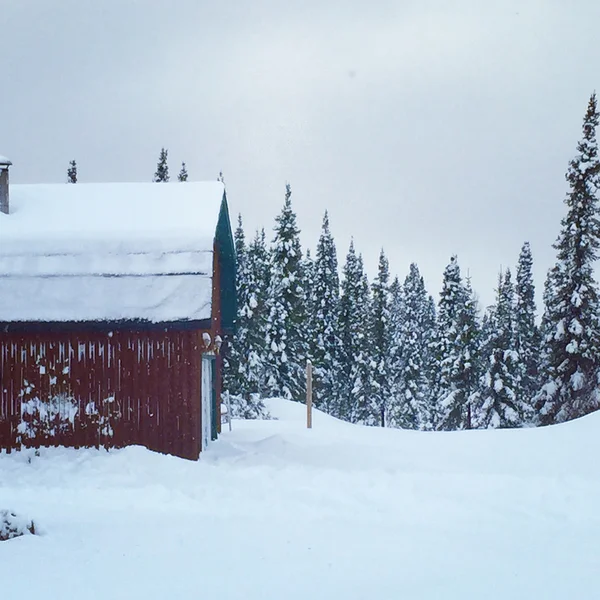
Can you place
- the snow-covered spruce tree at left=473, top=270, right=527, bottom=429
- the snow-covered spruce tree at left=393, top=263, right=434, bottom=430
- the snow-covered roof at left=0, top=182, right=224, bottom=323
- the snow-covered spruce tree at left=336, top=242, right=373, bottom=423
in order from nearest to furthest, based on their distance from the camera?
the snow-covered roof at left=0, top=182, right=224, bottom=323, the snow-covered spruce tree at left=473, top=270, right=527, bottom=429, the snow-covered spruce tree at left=336, top=242, right=373, bottom=423, the snow-covered spruce tree at left=393, top=263, right=434, bottom=430

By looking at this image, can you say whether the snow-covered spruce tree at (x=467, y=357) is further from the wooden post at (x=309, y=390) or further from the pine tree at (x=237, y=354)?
the wooden post at (x=309, y=390)

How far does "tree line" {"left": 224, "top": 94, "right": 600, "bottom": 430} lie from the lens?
84.7ft

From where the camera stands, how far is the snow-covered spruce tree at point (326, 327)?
45878mm

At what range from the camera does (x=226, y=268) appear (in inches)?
718

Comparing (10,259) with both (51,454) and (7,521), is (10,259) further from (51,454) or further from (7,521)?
(7,521)

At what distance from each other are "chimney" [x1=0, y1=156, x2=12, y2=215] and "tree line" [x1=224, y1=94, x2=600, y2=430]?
9.19 meters

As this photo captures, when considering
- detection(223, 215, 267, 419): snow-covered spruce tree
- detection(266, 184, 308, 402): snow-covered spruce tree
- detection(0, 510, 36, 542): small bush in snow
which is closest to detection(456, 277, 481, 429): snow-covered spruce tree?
detection(266, 184, 308, 402): snow-covered spruce tree

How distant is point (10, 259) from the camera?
1379cm

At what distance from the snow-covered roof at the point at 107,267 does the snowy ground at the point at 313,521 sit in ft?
9.53

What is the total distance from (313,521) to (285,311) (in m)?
30.0

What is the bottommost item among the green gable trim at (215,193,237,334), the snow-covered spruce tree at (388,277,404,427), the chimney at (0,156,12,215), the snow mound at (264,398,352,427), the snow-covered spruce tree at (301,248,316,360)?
the snow-covered spruce tree at (388,277,404,427)

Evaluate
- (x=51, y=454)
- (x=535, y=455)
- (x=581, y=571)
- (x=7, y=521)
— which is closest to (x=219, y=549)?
(x=7, y=521)

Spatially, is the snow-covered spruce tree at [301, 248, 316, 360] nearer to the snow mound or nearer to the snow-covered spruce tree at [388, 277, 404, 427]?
the snow-covered spruce tree at [388, 277, 404, 427]

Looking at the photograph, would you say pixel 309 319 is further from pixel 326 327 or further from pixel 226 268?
pixel 226 268
